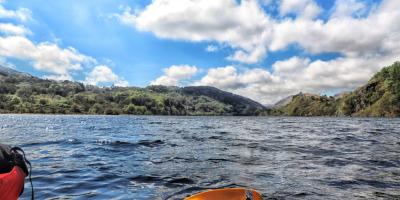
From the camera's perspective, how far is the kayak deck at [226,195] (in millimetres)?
8148

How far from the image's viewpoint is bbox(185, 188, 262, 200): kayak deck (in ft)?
26.7

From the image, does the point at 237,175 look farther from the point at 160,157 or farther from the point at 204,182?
the point at 160,157

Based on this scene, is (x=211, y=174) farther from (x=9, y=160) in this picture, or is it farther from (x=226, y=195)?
(x=9, y=160)

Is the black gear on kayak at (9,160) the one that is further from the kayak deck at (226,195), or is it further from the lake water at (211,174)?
the lake water at (211,174)

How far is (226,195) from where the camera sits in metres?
8.33

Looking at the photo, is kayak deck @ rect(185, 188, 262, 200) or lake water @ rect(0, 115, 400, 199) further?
lake water @ rect(0, 115, 400, 199)

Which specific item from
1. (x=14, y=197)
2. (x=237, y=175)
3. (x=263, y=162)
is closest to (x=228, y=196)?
(x=14, y=197)

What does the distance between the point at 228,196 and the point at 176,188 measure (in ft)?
19.1

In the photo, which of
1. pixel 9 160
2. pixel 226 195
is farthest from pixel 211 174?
pixel 9 160

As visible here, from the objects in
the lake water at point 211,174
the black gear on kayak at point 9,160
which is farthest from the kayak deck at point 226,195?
the lake water at point 211,174

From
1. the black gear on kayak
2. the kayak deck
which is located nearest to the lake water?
the kayak deck

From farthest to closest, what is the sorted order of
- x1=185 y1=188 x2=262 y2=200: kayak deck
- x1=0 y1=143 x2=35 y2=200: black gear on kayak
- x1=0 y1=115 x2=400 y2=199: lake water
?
x1=0 y1=115 x2=400 y2=199: lake water < x1=185 y1=188 x2=262 y2=200: kayak deck < x1=0 y1=143 x2=35 y2=200: black gear on kayak

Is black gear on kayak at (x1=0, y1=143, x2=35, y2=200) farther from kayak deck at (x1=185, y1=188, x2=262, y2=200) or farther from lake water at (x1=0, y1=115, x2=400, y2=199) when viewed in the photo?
lake water at (x1=0, y1=115, x2=400, y2=199)

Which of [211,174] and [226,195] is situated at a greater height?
[226,195]
